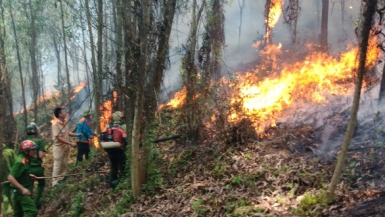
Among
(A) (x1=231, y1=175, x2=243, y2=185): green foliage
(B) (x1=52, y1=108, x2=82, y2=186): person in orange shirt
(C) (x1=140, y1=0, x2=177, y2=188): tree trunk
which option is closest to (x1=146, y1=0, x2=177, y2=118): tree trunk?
(C) (x1=140, y1=0, x2=177, y2=188): tree trunk

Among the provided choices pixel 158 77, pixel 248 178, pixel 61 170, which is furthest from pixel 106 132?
pixel 248 178

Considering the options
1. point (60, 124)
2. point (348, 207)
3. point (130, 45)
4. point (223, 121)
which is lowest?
point (348, 207)

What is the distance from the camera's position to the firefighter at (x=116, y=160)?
26.1 ft

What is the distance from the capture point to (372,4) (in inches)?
178

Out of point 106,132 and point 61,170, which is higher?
point 106,132

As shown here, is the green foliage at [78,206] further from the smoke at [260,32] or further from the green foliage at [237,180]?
the smoke at [260,32]

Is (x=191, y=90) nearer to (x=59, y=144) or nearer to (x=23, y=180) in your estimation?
(x=59, y=144)

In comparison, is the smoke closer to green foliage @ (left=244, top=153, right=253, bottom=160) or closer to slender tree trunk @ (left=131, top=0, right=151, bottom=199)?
green foliage @ (left=244, top=153, right=253, bottom=160)

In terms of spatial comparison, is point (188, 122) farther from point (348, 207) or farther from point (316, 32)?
point (316, 32)

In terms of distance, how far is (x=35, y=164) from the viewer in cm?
765

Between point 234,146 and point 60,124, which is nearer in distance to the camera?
point 234,146

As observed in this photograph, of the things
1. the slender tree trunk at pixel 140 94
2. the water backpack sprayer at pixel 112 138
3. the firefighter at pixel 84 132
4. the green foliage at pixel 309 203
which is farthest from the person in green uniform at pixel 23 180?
the green foliage at pixel 309 203

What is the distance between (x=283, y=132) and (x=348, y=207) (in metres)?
3.61

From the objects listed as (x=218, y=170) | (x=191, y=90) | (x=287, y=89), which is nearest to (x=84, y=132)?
(x=191, y=90)
